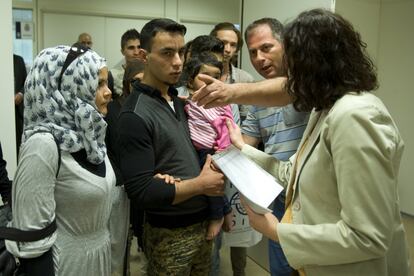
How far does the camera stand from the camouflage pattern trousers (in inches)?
64.9

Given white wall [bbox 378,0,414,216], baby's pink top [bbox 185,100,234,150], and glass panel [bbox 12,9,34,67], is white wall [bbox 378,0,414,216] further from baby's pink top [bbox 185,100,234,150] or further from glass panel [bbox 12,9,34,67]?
glass panel [bbox 12,9,34,67]

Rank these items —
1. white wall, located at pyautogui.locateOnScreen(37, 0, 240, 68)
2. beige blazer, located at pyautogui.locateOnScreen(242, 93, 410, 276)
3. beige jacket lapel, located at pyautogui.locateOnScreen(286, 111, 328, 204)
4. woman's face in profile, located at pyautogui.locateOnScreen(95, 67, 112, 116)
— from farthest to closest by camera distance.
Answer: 1. white wall, located at pyautogui.locateOnScreen(37, 0, 240, 68)
2. woman's face in profile, located at pyautogui.locateOnScreen(95, 67, 112, 116)
3. beige jacket lapel, located at pyautogui.locateOnScreen(286, 111, 328, 204)
4. beige blazer, located at pyautogui.locateOnScreen(242, 93, 410, 276)

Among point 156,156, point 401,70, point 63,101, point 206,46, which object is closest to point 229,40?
point 206,46

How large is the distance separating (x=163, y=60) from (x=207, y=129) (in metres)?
0.37

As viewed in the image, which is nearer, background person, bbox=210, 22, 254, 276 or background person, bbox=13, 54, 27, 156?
background person, bbox=210, 22, 254, 276

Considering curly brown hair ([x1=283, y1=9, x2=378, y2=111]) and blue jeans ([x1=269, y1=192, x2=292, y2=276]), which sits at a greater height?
curly brown hair ([x1=283, y1=9, x2=378, y2=111])

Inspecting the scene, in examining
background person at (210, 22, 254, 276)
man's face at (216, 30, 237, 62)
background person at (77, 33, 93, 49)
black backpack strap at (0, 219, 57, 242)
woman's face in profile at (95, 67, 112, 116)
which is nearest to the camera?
black backpack strap at (0, 219, 57, 242)

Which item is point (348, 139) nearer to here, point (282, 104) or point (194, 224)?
point (282, 104)

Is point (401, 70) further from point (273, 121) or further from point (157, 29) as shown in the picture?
point (157, 29)

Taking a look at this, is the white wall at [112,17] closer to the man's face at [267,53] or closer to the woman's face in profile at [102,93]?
the man's face at [267,53]

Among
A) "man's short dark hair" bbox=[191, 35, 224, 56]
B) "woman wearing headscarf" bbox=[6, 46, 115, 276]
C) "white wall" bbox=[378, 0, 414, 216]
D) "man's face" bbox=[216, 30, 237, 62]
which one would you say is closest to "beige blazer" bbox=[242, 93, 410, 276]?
"woman wearing headscarf" bbox=[6, 46, 115, 276]

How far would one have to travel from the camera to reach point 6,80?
9.27 feet

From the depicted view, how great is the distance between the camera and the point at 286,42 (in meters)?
1.02

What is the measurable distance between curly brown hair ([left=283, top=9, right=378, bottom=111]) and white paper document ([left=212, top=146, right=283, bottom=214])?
0.89ft
